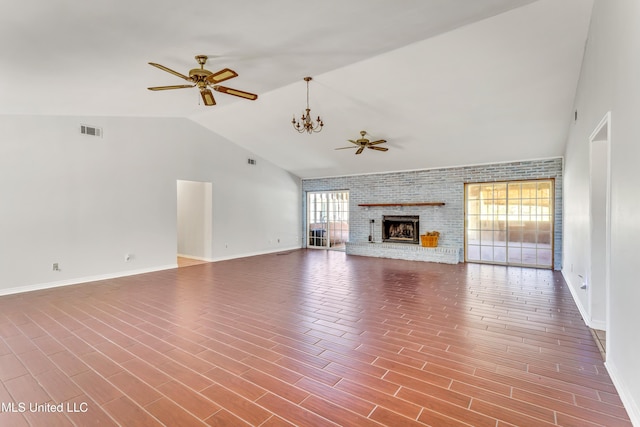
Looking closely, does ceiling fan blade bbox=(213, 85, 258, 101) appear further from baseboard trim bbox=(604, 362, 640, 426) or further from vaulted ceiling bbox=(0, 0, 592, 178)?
baseboard trim bbox=(604, 362, 640, 426)

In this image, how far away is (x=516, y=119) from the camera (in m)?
5.46

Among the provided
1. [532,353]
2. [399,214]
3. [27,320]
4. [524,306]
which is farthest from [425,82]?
[27,320]

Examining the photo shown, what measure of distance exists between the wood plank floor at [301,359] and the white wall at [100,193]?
2.52ft

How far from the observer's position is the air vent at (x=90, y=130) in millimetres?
5469

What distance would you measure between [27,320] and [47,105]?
2969 millimetres

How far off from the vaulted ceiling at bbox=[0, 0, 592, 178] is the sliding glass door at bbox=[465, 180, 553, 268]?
86cm

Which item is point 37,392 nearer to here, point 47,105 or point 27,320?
point 27,320

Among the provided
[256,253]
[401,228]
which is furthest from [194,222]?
[401,228]

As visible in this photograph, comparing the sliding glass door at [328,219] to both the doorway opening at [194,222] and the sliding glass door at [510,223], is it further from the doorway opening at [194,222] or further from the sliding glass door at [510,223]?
the doorway opening at [194,222]

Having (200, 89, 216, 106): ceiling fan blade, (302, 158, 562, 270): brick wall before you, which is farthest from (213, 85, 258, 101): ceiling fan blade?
(302, 158, 562, 270): brick wall

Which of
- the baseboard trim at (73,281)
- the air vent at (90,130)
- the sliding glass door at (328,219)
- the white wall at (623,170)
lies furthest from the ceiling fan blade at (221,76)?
the sliding glass door at (328,219)

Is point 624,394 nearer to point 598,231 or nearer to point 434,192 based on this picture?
point 598,231

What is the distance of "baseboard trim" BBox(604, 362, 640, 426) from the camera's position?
5.92 feet

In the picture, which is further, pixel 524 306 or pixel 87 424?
pixel 524 306
